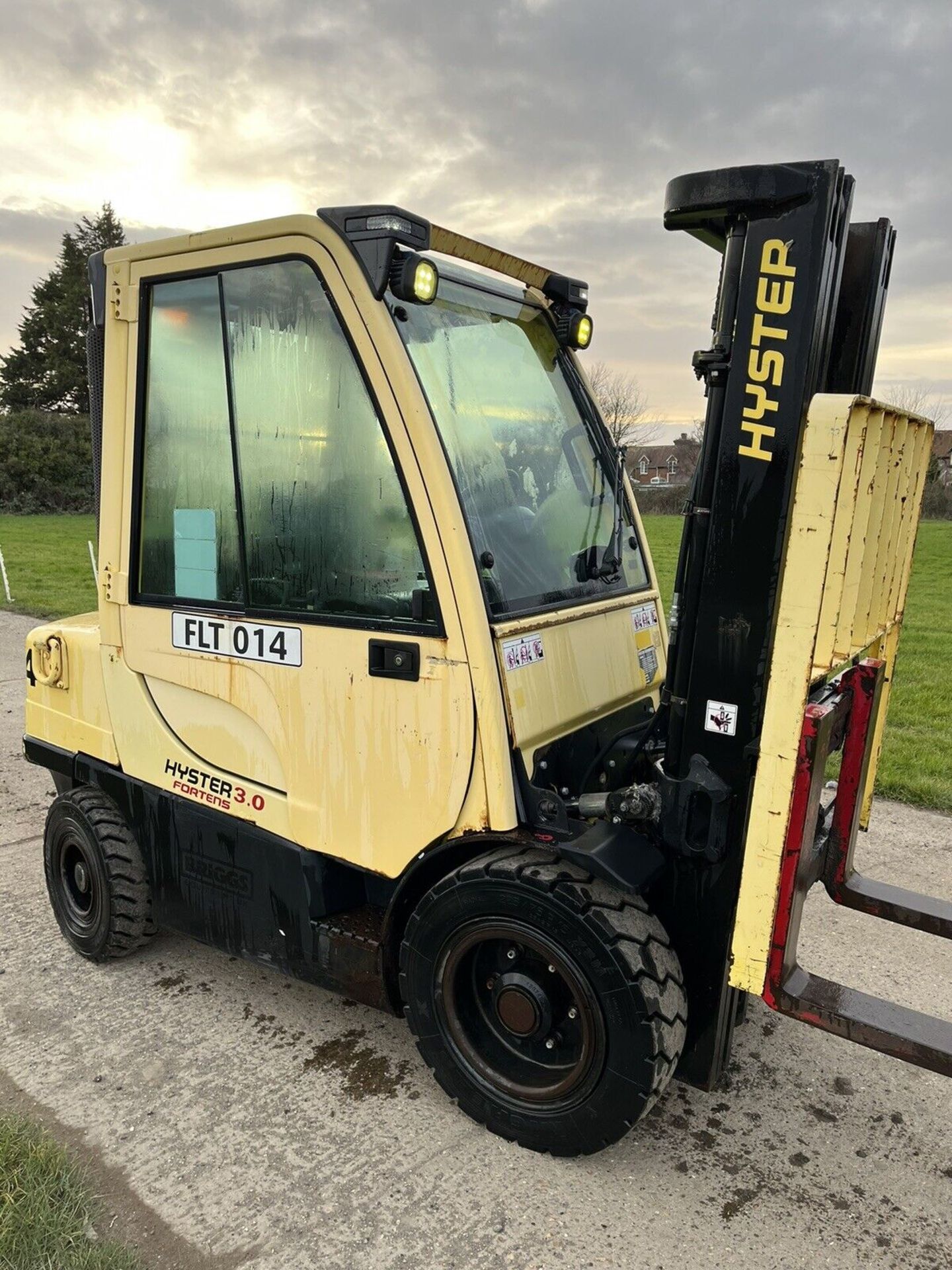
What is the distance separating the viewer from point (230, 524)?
9.96ft

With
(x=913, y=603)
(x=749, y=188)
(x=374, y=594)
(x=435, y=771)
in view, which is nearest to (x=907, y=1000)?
(x=435, y=771)

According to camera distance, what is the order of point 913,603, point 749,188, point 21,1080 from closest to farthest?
point 749,188, point 21,1080, point 913,603

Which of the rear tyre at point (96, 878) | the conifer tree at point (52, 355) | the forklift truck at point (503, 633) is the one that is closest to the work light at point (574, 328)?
the forklift truck at point (503, 633)

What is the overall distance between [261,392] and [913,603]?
1343cm

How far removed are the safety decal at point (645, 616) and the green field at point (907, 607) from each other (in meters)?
3.13

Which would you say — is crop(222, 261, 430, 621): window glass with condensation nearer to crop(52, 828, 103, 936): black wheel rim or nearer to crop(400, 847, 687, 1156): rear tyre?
crop(400, 847, 687, 1156): rear tyre

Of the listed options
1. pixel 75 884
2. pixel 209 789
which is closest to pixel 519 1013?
pixel 209 789

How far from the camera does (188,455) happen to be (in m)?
3.15

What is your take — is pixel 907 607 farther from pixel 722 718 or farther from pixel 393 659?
pixel 393 659

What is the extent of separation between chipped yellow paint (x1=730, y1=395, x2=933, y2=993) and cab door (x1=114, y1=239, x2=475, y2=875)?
2.69 feet

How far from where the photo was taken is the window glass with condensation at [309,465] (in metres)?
2.67

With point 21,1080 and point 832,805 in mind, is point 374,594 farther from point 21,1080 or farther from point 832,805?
point 21,1080

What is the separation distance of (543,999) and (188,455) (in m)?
2.10

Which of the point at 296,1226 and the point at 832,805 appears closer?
the point at 296,1226
